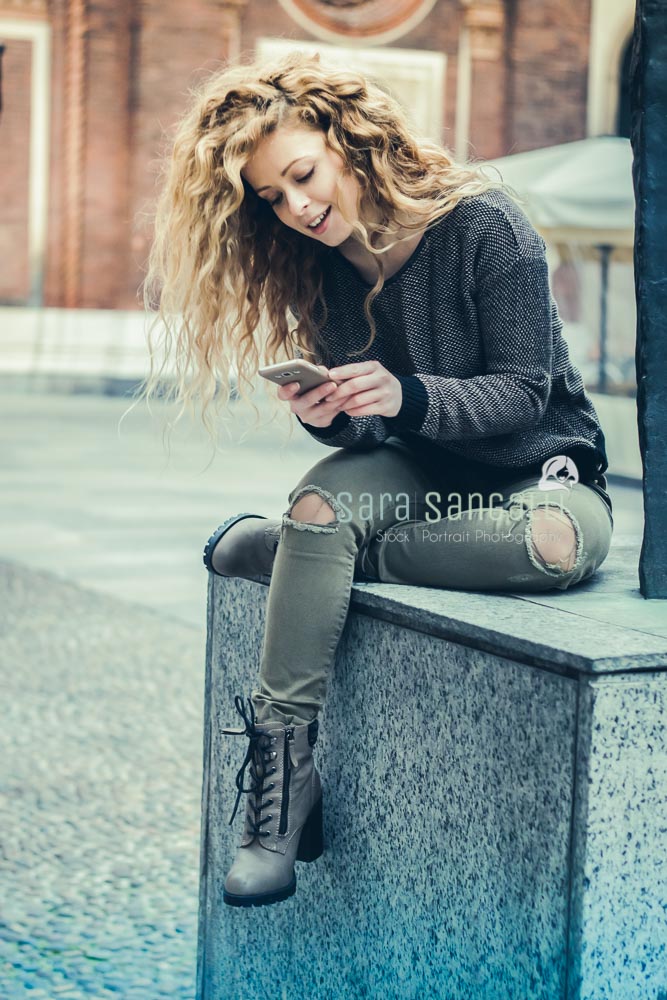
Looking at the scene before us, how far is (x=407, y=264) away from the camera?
2.23m

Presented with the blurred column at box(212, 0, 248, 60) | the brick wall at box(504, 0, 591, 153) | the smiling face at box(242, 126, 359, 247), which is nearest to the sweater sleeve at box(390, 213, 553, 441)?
the smiling face at box(242, 126, 359, 247)

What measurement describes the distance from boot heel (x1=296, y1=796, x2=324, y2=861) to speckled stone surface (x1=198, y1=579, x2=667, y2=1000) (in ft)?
0.10

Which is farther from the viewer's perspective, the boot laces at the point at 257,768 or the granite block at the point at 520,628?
the boot laces at the point at 257,768

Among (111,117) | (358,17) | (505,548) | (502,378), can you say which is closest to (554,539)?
(505,548)

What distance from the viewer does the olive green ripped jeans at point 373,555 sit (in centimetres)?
199

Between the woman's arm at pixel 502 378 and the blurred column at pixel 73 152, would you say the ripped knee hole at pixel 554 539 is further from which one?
the blurred column at pixel 73 152

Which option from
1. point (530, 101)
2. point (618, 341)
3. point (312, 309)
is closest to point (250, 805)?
point (312, 309)

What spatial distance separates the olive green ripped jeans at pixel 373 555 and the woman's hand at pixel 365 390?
0.40 ft

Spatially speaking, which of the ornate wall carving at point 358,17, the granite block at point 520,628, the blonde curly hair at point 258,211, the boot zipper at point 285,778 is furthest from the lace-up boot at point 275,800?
the ornate wall carving at point 358,17

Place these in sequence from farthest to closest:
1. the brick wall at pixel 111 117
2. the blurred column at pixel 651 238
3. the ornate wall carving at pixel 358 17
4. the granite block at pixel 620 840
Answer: the ornate wall carving at pixel 358 17 → the brick wall at pixel 111 117 → the blurred column at pixel 651 238 → the granite block at pixel 620 840

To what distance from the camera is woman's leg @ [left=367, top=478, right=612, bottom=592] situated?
2016 millimetres

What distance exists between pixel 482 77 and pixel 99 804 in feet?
55.9

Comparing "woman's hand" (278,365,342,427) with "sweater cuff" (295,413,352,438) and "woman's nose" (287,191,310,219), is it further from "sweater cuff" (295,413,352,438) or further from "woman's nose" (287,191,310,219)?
"woman's nose" (287,191,310,219)

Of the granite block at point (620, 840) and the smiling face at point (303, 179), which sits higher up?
the smiling face at point (303, 179)
